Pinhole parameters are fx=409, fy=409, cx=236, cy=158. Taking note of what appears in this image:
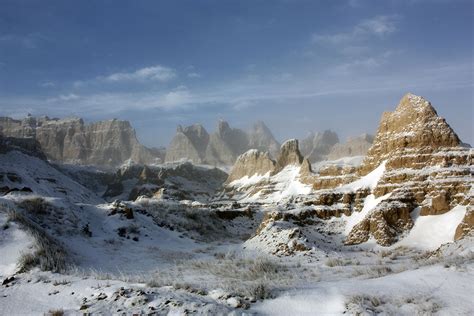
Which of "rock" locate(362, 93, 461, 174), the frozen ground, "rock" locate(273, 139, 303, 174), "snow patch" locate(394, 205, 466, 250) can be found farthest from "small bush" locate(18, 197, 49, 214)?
"rock" locate(273, 139, 303, 174)

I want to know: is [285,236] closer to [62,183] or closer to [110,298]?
[110,298]

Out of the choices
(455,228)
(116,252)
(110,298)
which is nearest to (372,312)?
(110,298)

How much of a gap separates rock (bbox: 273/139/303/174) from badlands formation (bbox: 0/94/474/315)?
3056 inches

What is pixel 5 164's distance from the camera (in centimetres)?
12725

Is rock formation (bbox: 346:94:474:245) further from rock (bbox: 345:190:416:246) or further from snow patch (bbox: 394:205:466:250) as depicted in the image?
snow patch (bbox: 394:205:466:250)

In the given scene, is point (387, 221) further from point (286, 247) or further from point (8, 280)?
point (8, 280)

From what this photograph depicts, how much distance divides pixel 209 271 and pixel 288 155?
15666 cm

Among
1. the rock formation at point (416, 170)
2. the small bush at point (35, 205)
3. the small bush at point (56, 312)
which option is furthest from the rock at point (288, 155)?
the small bush at point (56, 312)

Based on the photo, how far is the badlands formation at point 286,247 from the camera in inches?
403

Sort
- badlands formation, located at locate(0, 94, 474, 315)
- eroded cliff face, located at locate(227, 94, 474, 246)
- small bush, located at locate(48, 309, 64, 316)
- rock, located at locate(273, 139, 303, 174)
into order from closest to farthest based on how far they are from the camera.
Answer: badlands formation, located at locate(0, 94, 474, 315), small bush, located at locate(48, 309, 64, 316), eroded cliff face, located at locate(227, 94, 474, 246), rock, located at locate(273, 139, 303, 174)

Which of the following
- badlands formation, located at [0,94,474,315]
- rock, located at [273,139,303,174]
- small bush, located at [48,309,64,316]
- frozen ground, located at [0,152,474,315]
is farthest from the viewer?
rock, located at [273,139,303,174]

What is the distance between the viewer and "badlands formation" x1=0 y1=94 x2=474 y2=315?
10.2m

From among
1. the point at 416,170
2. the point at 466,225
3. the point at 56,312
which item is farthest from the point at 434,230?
the point at 56,312

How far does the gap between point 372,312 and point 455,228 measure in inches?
1579
